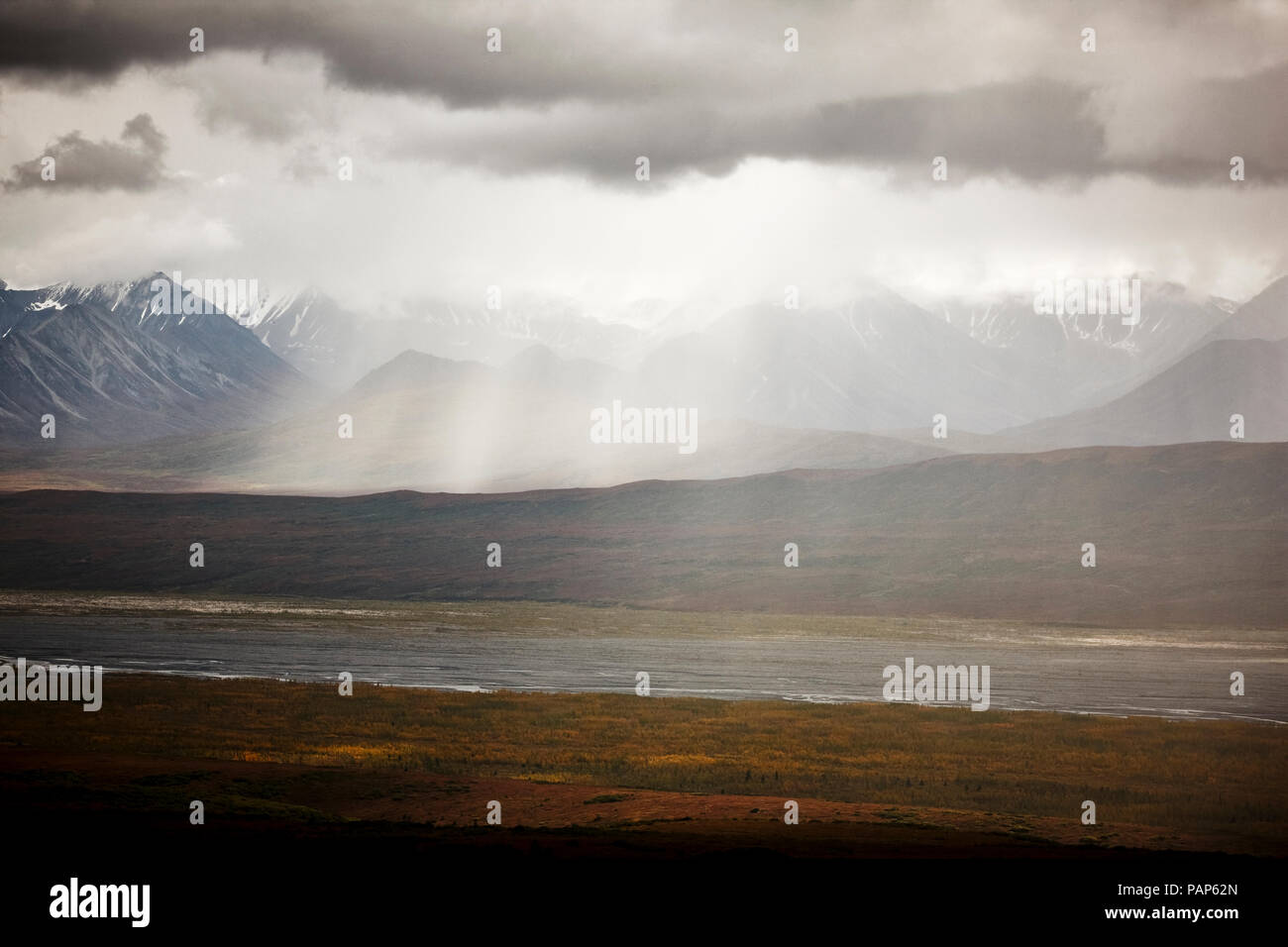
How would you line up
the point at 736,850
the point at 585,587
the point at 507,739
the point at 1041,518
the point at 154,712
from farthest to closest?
the point at 1041,518 → the point at 585,587 → the point at 154,712 → the point at 507,739 → the point at 736,850

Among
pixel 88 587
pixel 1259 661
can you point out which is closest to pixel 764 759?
pixel 1259 661

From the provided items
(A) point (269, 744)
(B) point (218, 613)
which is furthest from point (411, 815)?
(B) point (218, 613)

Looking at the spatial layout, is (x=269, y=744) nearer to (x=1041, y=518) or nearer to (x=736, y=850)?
(x=736, y=850)

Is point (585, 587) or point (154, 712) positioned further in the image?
point (585, 587)

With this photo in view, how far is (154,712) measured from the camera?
55844mm

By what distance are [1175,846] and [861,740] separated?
2094cm

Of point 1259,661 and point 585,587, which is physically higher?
point 585,587

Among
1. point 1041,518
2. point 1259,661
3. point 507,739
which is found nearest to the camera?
point 507,739

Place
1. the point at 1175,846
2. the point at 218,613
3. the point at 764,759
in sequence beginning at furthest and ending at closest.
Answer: the point at 218,613 < the point at 764,759 < the point at 1175,846

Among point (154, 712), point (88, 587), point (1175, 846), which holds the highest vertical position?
point (88, 587)

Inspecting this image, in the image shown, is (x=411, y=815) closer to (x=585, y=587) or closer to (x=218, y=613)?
(x=218, y=613)
